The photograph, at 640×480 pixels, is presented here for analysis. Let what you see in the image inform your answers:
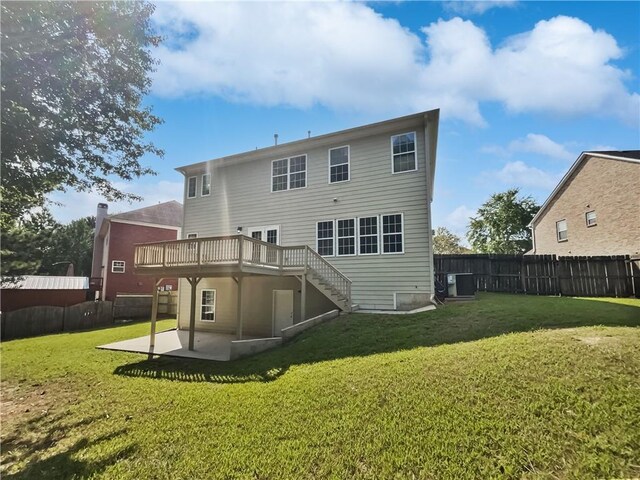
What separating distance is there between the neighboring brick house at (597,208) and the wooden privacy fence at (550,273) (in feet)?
8.48

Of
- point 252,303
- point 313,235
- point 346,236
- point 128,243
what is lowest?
point 252,303

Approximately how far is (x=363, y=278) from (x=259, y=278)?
4.23 m

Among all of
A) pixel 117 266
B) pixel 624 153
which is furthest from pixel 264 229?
pixel 624 153

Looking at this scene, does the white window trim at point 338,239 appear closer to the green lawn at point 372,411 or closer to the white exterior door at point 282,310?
the white exterior door at point 282,310

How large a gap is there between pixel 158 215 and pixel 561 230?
28.3 metres

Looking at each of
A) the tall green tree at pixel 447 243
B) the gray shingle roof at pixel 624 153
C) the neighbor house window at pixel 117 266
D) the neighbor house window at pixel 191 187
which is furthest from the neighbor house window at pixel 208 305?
the tall green tree at pixel 447 243

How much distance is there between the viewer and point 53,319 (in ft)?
52.7

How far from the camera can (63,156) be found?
26.0 feet

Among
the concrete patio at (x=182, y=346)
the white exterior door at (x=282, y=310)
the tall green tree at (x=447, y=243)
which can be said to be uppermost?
the tall green tree at (x=447, y=243)

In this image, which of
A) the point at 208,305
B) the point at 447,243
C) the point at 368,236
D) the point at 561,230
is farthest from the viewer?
the point at 447,243

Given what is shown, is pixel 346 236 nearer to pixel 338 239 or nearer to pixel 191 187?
pixel 338 239

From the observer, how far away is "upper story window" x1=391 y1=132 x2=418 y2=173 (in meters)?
11.7

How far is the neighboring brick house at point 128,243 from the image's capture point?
856 inches

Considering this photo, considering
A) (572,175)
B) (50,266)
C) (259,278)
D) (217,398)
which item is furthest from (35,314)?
(50,266)
